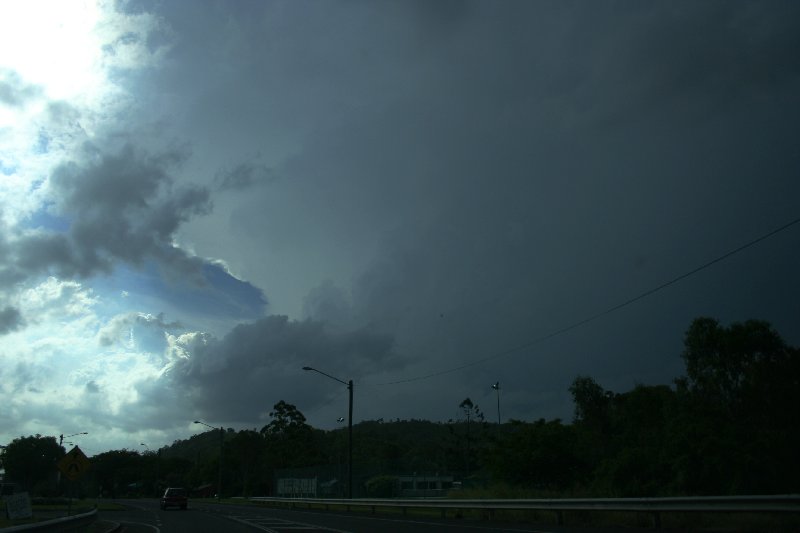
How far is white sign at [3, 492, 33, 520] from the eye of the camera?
71.5 feet

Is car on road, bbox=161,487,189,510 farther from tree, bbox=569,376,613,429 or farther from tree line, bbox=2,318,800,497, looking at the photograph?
tree, bbox=569,376,613,429

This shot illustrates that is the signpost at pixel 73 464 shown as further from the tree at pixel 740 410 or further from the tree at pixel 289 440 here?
the tree at pixel 289 440

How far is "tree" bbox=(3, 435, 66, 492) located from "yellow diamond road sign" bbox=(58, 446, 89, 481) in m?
104

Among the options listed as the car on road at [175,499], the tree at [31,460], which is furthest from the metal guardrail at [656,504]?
the tree at [31,460]

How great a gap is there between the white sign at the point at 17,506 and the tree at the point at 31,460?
106 metres

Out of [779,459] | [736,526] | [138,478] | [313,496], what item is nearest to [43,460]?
[138,478]

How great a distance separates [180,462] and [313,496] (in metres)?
111

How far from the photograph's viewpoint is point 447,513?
32.3 meters

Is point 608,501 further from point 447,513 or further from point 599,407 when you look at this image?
point 599,407

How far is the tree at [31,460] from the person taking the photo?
116750 mm

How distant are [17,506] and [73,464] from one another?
117 inches

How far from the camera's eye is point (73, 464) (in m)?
25.0

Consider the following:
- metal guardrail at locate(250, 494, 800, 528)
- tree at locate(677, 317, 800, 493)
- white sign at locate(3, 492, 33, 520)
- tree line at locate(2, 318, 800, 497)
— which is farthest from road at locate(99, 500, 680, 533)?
tree at locate(677, 317, 800, 493)

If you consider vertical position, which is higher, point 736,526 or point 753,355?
point 753,355
